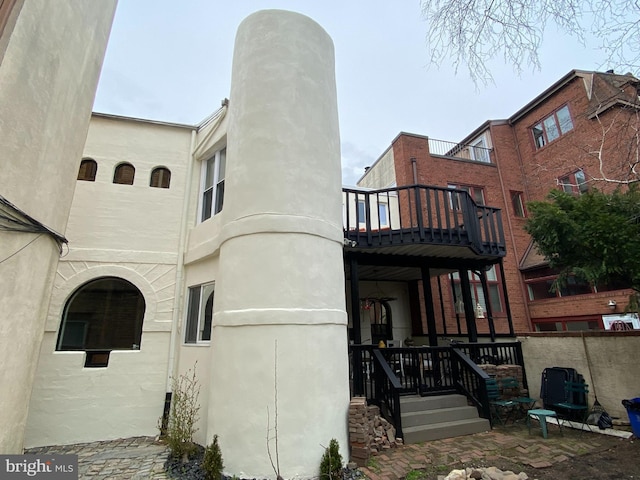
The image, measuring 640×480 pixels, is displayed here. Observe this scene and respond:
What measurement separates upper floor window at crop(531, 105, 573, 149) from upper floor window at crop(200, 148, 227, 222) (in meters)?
13.5

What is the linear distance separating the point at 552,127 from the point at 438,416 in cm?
1355

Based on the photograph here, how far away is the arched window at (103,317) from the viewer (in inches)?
247

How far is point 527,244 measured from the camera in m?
13.5

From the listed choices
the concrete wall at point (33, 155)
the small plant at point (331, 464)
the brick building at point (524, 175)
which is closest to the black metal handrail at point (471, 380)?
the small plant at point (331, 464)

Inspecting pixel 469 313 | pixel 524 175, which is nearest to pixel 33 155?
pixel 469 313

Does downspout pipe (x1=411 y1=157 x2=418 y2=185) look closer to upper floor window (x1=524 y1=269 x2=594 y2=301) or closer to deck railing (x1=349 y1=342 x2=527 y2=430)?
upper floor window (x1=524 y1=269 x2=594 y2=301)

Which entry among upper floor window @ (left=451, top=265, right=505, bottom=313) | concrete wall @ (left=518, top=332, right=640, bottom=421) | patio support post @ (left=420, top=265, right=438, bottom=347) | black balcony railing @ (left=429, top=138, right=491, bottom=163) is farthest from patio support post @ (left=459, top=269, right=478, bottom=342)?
black balcony railing @ (left=429, top=138, right=491, bottom=163)

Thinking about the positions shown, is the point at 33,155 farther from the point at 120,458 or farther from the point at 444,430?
the point at 444,430

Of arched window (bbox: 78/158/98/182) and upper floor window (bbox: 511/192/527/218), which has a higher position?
upper floor window (bbox: 511/192/527/218)

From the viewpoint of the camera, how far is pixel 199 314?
6316mm

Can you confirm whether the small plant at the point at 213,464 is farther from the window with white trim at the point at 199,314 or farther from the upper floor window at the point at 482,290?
the upper floor window at the point at 482,290

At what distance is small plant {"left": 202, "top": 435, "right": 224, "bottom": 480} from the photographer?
13.4 ft

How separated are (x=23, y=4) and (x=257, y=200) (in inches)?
130

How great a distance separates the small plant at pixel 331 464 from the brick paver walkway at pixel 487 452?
41cm
